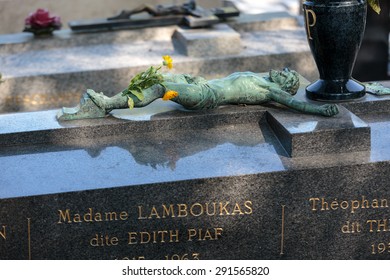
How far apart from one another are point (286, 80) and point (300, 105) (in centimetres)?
36

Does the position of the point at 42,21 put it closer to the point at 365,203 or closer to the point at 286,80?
the point at 286,80

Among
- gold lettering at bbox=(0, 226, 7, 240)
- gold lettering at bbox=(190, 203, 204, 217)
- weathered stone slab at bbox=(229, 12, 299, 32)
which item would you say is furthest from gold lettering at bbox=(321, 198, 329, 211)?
weathered stone slab at bbox=(229, 12, 299, 32)

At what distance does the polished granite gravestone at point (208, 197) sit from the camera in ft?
16.6

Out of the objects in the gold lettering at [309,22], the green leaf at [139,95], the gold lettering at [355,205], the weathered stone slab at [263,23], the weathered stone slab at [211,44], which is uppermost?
the gold lettering at [309,22]

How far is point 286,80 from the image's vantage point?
6.03 metres

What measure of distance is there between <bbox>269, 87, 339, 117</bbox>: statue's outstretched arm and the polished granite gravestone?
0.21 ft

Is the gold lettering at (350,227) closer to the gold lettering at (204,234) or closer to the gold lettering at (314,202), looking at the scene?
the gold lettering at (314,202)

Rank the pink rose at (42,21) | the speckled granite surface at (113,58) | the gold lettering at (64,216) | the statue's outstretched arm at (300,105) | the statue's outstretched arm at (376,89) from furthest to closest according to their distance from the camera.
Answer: the pink rose at (42,21), the speckled granite surface at (113,58), the statue's outstretched arm at (376,89), the statue's outstretched arm at (300,105), the gold lettering at (64,216)

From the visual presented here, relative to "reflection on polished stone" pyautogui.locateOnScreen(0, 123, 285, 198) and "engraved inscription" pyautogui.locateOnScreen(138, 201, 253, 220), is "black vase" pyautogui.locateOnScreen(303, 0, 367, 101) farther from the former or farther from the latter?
"engraved inscription" pyautogui.locateOnScreen(138, 201, 253, 220)

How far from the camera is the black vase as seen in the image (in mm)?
5859

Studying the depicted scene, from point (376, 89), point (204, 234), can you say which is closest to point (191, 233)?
point (204, 234)

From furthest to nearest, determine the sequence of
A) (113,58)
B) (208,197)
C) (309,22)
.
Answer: (113,58) < (309,22) < (208,197)

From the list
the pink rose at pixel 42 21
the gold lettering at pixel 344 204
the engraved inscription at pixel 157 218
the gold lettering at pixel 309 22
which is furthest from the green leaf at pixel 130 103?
the pink rose at pixel 42 21

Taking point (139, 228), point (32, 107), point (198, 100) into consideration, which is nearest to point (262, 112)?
point (198, 100)
